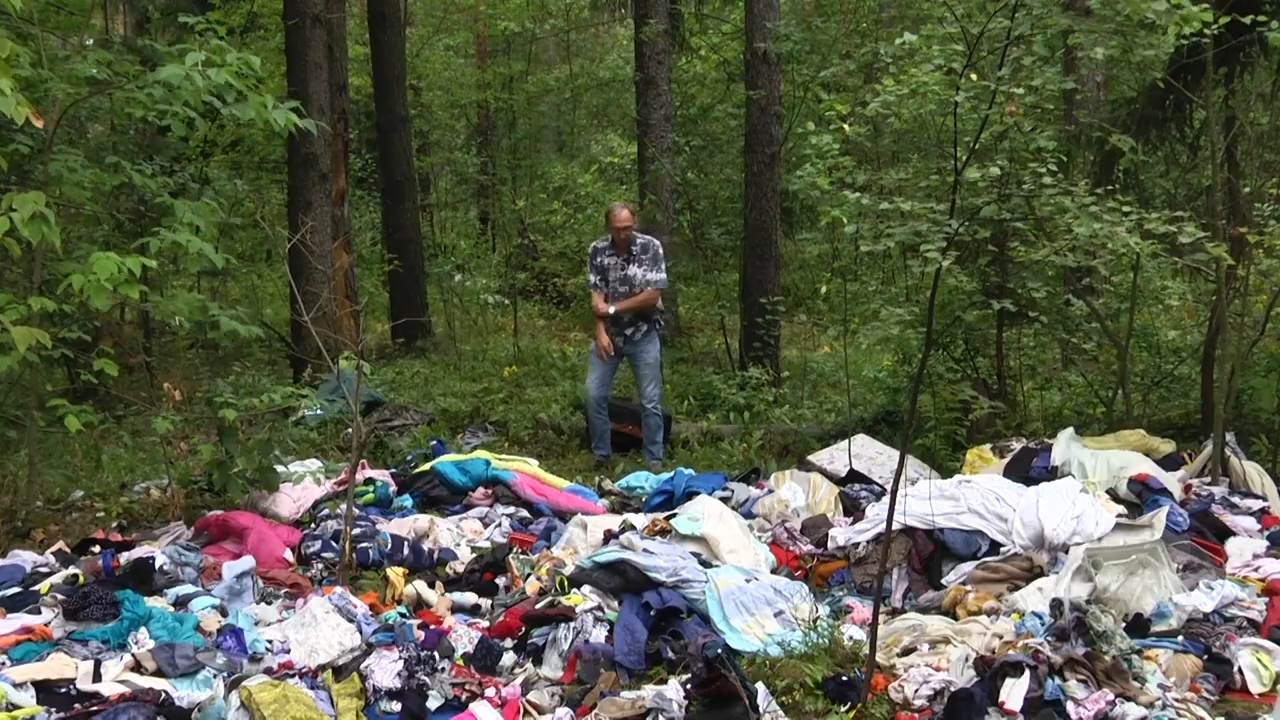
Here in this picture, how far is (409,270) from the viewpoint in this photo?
11.7m

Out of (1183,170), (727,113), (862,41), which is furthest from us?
(727,113)

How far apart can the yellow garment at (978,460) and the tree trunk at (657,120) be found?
460 centimetres

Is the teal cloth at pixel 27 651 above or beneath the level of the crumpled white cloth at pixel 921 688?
above

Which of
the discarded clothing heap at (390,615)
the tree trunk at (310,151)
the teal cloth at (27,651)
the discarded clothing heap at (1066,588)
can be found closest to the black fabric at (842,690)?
the discarded clothing heap at (1066,588)

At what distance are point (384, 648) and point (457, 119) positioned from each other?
12.7m

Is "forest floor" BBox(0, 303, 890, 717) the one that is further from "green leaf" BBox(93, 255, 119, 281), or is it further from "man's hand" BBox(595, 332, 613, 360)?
"green leaf" BBox(93, 255, 119, 281)

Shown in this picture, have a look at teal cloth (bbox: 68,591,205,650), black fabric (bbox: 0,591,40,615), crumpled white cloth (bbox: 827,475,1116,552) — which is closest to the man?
crumpled white cloth (bbox: 827,475,1116,552)

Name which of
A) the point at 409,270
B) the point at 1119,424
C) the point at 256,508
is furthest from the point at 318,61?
the point at 1119,424

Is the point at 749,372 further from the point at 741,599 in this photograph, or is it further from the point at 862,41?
the point at 741,599

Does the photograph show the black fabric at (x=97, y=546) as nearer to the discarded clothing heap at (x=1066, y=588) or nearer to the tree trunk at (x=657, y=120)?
the discarded clothing heap at (x=1066, y=588)

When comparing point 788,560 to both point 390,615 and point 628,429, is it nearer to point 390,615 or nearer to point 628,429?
point 390,615

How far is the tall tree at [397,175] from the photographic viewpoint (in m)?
11.5

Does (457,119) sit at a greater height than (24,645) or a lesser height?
greater

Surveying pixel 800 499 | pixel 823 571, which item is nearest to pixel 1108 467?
pixel 800 499
